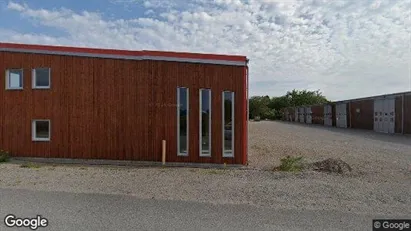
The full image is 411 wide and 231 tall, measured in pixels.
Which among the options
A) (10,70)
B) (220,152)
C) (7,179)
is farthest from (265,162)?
(10,70)

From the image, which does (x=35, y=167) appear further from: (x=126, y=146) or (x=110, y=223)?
(x=110, y=223)

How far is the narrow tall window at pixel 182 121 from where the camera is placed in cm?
1091

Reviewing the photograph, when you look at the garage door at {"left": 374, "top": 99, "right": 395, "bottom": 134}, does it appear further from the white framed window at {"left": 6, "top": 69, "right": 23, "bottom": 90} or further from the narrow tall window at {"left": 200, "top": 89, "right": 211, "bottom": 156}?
the white framed window at {"left": 6, "top": 69, "right": 23, "bottom": 90}

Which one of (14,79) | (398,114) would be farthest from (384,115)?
(14,79)

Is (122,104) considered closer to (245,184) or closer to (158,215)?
(245,184)

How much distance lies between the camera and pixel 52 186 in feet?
24.4

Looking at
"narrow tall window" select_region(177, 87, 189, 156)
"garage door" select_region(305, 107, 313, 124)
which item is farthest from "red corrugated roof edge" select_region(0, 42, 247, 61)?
"garage door" select_region(305, 107, 313, 124)

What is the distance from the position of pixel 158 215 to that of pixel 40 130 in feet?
29.0

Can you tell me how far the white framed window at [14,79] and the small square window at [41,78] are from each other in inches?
24.9

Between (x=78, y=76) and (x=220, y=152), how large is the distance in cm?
609

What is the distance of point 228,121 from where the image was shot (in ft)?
35.4

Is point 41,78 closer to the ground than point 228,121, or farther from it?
farther from it

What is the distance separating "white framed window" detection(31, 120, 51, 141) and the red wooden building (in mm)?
39

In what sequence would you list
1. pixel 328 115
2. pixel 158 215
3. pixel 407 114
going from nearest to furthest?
pixel 158 215 → pixel 407 114 → pixel 328 115
